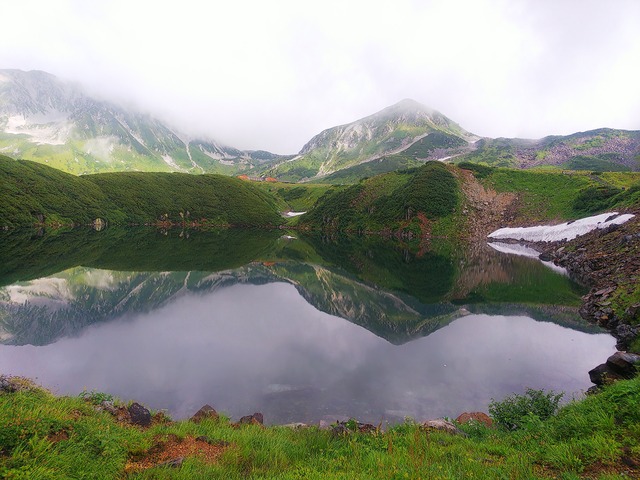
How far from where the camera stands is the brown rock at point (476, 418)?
575 inches

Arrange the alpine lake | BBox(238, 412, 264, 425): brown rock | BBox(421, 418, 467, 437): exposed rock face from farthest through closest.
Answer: the alpine lake → BBox(238, 412, 264, 425): brown rock → BBox(421, 418, 467, 437): exposed rock face

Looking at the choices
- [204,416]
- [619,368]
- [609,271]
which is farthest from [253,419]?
[609,271]

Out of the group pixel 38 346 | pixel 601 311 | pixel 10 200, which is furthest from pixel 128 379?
pixel 10 200

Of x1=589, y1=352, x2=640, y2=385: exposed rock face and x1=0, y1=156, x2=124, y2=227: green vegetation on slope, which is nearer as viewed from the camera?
x1=589, y1=352, x2=640, y2=385: exposed rock face

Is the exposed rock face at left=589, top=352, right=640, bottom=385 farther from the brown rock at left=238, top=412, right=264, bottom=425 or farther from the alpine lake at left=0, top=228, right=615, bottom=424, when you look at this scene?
the brown rock at left=238, top=412, right=264, bottom=425

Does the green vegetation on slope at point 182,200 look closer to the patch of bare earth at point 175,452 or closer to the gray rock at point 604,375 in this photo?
the gray rock at point 604,375

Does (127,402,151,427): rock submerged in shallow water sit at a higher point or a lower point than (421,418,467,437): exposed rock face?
lower

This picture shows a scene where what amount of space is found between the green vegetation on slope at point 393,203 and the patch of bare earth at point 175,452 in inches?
4863

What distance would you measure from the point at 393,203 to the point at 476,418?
13325 cm

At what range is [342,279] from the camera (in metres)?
52.8

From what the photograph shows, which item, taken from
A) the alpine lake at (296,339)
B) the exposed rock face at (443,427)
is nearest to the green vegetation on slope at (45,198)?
the alpine lake at (296,339)

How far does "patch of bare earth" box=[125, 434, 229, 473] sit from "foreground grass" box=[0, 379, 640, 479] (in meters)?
0.08

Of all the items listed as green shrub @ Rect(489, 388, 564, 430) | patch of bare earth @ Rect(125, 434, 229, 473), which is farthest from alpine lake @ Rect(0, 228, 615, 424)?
patch of bare earth @ Rect(125, 434, 229, 473)

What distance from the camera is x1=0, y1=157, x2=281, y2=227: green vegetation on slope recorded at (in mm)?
129375
